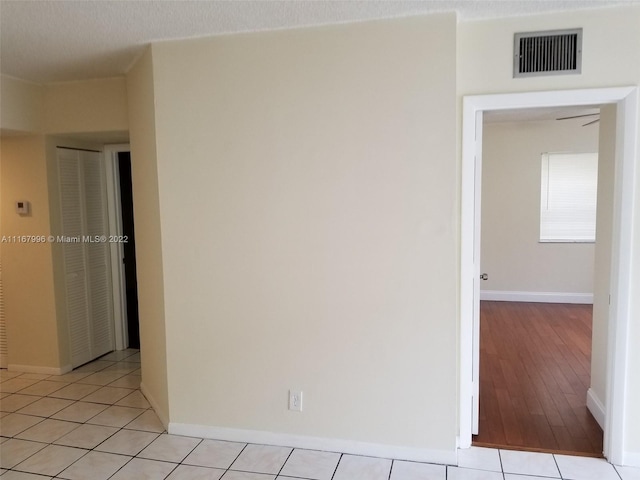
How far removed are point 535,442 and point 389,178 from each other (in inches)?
74.6

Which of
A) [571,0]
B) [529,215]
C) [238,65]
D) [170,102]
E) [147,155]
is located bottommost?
[529,215]

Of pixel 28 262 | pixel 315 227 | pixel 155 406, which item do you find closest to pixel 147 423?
pixel 155 406

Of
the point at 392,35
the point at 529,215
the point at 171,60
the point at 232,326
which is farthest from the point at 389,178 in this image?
the point at 529,215

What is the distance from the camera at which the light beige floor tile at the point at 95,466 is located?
2.72 metres

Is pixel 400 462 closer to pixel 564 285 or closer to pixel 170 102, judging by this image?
pixel 170 102

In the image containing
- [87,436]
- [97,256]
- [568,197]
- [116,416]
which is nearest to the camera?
[87,436]

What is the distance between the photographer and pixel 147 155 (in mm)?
3252

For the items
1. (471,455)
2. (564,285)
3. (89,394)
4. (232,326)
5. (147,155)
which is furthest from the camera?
(564,285)

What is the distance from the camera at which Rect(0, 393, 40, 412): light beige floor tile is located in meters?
3.63

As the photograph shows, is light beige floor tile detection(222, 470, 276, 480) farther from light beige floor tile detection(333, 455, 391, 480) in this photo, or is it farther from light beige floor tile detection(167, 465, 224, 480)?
light beige floor tile detection(333, 455, 391, 480)

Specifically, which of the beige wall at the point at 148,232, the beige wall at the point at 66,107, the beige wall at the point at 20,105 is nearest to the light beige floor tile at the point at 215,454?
the beige wall at the point at 148,232

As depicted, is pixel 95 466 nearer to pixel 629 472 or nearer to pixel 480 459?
pixel 480 459

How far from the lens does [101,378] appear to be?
13.8ft

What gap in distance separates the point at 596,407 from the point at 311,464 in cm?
199
